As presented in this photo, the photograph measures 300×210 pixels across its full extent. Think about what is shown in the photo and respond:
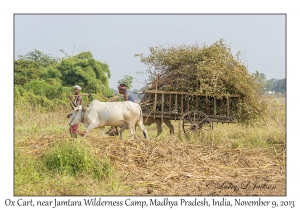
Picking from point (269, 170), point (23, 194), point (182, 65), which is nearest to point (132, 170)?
point (23, 194)

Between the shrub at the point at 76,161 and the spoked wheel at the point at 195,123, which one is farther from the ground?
the spoked wheel at the point at 195,123

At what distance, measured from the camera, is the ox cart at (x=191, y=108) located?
37.7ft

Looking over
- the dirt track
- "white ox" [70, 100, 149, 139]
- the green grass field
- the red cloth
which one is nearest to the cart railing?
"white ox" [70, 100, 149, 139]

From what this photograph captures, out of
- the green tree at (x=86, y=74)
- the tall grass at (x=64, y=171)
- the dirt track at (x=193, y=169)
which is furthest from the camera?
the green tree at (x=86, y=74)

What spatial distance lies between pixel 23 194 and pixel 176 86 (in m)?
6.03

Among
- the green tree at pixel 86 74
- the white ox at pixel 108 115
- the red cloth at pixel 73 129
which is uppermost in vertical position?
the green tree at pixel 86 74

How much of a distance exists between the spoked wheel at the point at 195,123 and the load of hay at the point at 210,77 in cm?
41

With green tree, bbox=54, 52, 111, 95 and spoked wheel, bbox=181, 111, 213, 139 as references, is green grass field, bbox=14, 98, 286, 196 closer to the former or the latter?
spoked wheel, bbox=181, 111, 213, 139

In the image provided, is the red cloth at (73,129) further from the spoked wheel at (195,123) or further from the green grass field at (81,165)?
the spoked wheel at (195,123)

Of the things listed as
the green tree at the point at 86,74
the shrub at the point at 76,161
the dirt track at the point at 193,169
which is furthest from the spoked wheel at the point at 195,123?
the green tree at the point at 86,74

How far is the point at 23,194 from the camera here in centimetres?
655

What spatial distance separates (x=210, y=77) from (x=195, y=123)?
4.33ft

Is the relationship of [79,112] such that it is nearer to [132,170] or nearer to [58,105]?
[132,170]

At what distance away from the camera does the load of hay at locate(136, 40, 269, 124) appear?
446 inches
